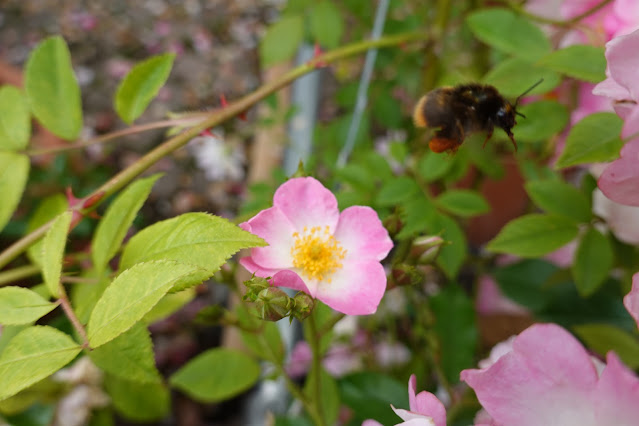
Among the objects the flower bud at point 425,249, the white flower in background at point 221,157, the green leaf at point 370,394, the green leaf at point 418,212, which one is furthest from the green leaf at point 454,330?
the white flower in background at point 221,157

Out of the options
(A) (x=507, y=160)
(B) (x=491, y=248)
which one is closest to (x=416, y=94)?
(A) (x=507, y=160)

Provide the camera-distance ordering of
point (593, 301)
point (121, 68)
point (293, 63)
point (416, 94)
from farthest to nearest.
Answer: point (121, 68) → point (293, 63) → point (416, 94) → point (593, 301)

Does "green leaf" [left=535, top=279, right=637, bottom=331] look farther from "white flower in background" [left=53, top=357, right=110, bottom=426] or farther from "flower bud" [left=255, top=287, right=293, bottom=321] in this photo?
"white flower in background" [left=53, top=357, right=110, bottom=426]

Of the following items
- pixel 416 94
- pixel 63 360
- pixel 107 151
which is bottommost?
pixel 107 151

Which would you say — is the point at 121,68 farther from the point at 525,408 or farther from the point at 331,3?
the point at 525,408

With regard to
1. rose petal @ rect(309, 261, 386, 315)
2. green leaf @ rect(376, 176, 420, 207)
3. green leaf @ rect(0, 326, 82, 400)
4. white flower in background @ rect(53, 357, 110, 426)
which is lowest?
white flower in background @ rect(53, 357, 110, 426)

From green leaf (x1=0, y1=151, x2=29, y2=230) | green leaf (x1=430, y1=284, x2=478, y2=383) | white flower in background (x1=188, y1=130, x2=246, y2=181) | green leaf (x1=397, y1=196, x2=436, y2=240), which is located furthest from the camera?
white flower in background (x1=188, y1=130, x2=246, y2=181)

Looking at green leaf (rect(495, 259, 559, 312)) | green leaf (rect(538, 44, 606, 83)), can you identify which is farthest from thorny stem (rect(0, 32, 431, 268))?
green leaf (rect(495, 259, 559, 312))

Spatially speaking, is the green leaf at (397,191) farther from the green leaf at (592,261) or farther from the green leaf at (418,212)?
the green leaf at (592,261)
